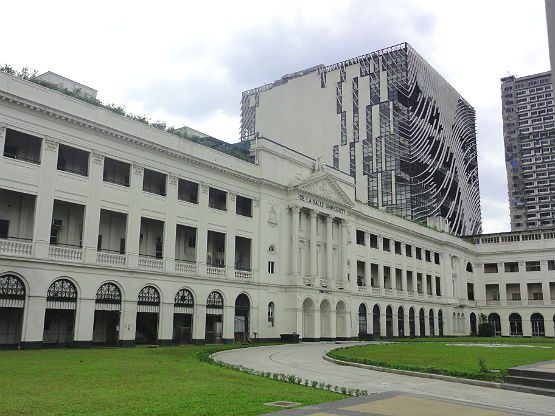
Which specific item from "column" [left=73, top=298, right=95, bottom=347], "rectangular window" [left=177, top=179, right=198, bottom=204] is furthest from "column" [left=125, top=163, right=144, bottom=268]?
"rectangular window" [left=177, top=179, right=198, bottom=204]

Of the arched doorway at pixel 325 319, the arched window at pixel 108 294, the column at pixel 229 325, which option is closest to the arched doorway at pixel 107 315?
the arched window at pixel 108 294

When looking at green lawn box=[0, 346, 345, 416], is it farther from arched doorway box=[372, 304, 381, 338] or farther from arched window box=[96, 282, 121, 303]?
arched doorway box=[372, 304, 381, 338]

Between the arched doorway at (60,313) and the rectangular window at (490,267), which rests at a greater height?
the rectangular window at (490,267)

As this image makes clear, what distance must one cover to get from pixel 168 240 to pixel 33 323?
11985 mm

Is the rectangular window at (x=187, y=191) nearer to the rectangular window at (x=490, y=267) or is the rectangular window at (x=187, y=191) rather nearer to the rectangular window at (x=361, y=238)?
the rectangular window at (x=361, y=238)

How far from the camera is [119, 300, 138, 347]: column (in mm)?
37281

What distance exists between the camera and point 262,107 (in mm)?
117688

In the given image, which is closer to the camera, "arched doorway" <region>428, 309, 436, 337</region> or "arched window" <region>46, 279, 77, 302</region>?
"arched window" <region>46, 279, 77, 302</region>

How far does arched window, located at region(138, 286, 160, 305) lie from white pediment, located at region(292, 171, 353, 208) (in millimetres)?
18261

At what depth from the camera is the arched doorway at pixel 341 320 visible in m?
57.0

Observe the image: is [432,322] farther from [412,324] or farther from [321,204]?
[321,204]

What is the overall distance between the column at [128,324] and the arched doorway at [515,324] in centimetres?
7024

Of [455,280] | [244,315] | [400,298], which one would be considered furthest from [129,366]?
[455,280]

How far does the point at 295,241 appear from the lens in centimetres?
5206
